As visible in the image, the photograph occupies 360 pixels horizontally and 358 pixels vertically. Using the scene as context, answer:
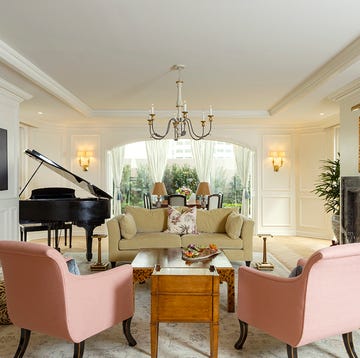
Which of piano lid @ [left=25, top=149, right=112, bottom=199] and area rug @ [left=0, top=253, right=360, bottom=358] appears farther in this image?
piano lid @ [left=25, top=149, right=112, bottom=199]

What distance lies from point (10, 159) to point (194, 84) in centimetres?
292

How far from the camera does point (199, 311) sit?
8.12 feet

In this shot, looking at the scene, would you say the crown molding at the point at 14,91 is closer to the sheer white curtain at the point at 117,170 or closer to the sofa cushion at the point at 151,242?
the sofa cushion at the point at 151,242

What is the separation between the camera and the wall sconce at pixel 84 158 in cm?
806

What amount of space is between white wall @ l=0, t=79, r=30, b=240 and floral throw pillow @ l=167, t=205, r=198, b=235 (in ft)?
7.56

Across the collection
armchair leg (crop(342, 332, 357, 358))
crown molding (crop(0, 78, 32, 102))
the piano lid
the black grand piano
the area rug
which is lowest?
the area rug

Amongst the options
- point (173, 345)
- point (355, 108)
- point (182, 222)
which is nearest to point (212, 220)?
point (182, 222)

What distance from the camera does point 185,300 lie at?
2.47 metres

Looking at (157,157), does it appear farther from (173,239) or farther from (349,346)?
(349,346)

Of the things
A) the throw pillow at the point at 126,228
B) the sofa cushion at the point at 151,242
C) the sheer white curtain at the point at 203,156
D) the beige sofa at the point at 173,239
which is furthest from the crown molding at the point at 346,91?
the sheer white curtain at the point at 203,156

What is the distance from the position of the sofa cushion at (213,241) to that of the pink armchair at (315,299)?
2434 millimetres

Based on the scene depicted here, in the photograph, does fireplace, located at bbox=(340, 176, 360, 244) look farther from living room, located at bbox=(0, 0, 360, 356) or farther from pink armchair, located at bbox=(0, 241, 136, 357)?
pink armchair, located at bbox=(0, 241, 136, 357)

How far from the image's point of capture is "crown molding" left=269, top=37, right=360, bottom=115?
3670mm

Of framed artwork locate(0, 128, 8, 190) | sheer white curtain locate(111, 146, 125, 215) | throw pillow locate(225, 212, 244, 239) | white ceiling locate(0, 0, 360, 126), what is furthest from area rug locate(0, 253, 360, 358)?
sheer white curtain locate(111, 146, 125, 215)
